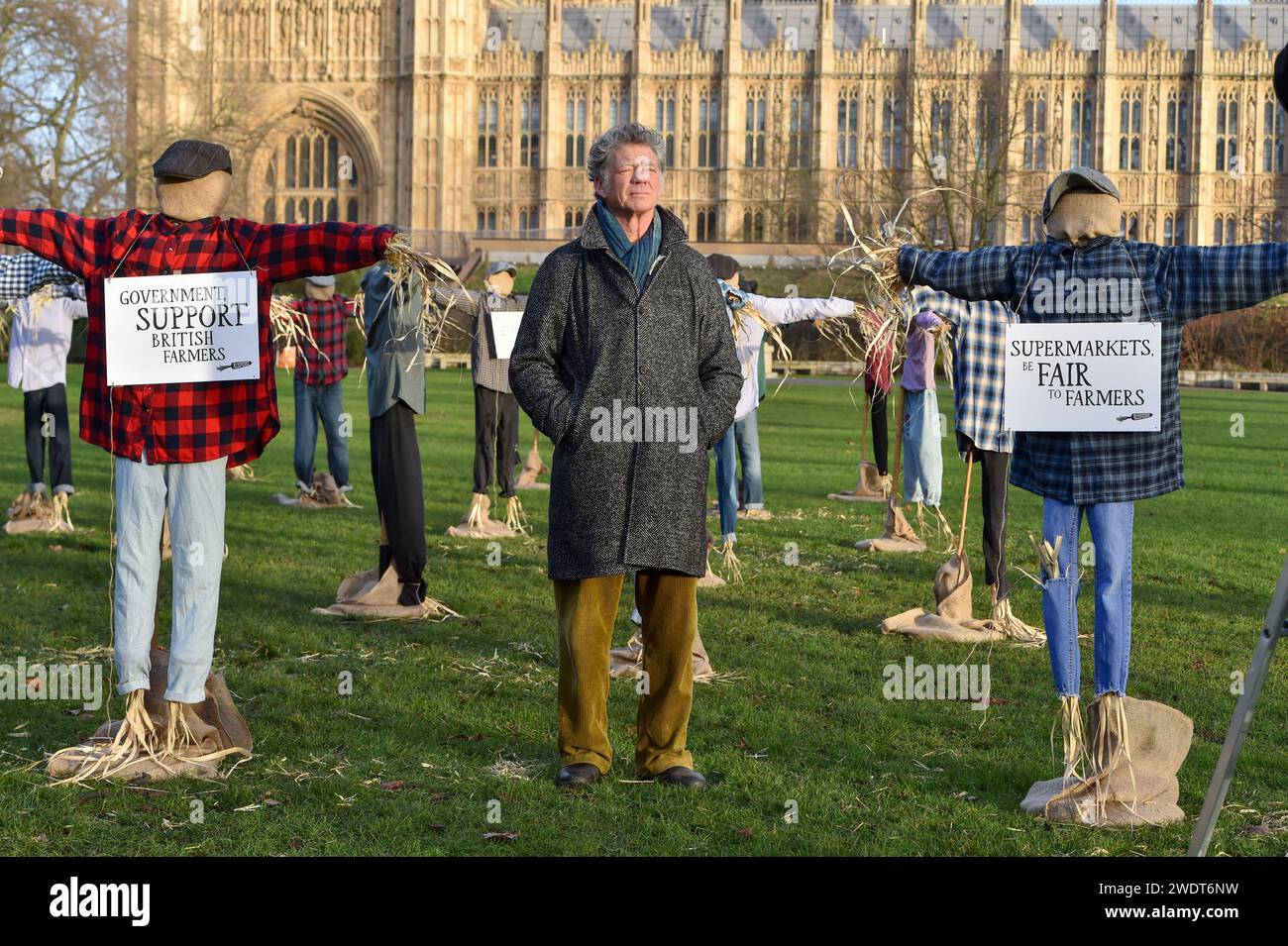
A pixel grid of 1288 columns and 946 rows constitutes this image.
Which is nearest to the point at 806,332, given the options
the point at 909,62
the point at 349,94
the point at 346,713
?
the point at 909,62

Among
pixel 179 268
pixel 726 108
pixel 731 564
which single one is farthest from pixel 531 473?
pixel 726 108

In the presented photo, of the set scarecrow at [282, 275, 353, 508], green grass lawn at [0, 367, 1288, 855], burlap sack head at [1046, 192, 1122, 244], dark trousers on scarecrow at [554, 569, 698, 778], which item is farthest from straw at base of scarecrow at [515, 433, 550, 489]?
burlap sack head at [1046, 192, 1122, 244]

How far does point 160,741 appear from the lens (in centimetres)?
568

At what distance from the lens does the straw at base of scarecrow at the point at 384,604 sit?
28.1 feet

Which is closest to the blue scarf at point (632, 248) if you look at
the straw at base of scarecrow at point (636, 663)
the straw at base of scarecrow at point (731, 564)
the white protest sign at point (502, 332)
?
the straw at base of scarecrow at point (636, 663)

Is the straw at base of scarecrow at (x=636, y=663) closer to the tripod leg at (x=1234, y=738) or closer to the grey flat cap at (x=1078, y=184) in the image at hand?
the grey flat cap at (x=1078, y=184)

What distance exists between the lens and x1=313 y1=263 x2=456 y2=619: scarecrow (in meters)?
8.59

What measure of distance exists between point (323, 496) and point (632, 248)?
848cm

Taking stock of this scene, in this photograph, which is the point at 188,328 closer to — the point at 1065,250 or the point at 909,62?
the point at 1065,250

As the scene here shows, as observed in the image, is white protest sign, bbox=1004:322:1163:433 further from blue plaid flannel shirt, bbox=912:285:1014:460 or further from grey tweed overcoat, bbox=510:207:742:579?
blue plaid flannel shirt, bbox=912:285:1014:460

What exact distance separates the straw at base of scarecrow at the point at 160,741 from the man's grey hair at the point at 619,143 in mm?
2272

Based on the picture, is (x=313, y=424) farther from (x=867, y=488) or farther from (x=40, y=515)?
(x=867, y=488)

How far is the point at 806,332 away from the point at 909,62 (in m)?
22.5
